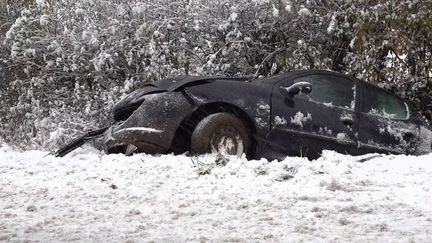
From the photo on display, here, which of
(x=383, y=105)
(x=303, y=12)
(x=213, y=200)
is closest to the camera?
(x=213, y=200)

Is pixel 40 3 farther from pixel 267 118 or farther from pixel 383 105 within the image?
pixel 383 105

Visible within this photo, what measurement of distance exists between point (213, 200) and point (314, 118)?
8.17ft

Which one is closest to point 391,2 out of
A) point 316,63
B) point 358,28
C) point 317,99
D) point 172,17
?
point 358,28

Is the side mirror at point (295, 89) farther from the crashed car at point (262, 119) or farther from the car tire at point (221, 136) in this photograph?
the car tire at point (221, 136)

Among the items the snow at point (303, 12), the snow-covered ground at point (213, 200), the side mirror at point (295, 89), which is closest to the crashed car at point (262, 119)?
the side mirror at point (295, 89)

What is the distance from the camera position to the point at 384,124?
642 centimetres

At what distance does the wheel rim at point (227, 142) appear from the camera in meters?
5.35

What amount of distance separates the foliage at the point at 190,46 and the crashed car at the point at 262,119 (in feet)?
6.70

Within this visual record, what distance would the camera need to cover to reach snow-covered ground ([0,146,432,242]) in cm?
299

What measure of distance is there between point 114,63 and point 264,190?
6.30m

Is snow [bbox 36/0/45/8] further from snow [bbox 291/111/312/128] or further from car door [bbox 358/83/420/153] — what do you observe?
car door [bbox 358/83/420/153]

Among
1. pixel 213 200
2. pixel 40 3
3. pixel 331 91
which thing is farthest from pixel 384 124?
pixel 40 3

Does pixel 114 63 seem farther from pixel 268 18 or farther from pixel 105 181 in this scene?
pixel 105 181

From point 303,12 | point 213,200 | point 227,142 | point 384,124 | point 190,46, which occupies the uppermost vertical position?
point 303,12
